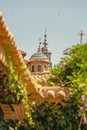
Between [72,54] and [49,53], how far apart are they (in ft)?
213

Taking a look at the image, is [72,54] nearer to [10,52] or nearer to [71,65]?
[71,65]

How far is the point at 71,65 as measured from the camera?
7340mm

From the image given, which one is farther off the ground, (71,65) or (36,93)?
(71,65)

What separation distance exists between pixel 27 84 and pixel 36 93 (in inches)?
11.6

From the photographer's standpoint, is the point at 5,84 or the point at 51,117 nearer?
the point at 5,84

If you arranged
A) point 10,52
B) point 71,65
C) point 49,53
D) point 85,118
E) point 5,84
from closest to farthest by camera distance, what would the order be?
point 10,52 < point 5,84 < point 85,118 < point 71,65 < point 49,53

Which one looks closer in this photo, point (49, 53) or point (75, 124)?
point (75, 124)

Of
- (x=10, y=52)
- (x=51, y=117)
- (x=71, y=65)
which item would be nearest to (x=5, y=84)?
(x=10, y=52)

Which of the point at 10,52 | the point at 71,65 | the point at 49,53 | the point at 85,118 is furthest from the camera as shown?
the point at 49,53

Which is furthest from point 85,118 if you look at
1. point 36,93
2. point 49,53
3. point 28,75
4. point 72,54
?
point 49,53

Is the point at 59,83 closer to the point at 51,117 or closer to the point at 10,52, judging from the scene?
the point at 51,117

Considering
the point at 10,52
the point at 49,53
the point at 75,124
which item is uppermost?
the point at 49,53

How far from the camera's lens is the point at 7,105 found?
19.5ft

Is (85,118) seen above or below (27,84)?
below
